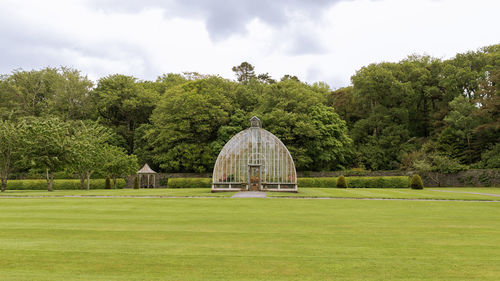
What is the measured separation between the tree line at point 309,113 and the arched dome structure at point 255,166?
13.3 m

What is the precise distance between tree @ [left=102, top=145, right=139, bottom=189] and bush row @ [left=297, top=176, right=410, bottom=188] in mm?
22576

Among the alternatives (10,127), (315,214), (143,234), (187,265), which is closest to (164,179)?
(10,127)

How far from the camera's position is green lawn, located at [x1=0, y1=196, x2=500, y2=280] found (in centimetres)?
774

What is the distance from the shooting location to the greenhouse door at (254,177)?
133 ft

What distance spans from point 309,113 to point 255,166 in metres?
20.6

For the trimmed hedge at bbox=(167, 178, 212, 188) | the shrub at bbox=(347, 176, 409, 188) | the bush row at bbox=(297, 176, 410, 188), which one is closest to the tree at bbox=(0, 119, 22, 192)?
the trimmed hedge at bbox=(167, 178, 212, 188)

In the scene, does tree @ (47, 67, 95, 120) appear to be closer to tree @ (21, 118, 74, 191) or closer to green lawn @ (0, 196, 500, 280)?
tree @ (21, 118, 74, 191)

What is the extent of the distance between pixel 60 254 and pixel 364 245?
25.2 ft

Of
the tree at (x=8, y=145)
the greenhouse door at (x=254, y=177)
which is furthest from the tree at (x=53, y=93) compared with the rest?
the greenhouse door at (x=254, y=177)

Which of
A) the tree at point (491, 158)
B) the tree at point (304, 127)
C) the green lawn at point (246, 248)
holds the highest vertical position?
the tree at point (304, 127)

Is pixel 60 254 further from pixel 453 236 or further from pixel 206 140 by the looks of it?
pixel 206 140

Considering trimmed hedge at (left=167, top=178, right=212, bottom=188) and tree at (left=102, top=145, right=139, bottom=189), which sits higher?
tree at (left=102, top=145, right=139, bottom=189)

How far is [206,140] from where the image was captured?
198 feet

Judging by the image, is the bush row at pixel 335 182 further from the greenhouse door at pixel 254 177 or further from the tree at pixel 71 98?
the tree at pixel 71 98
